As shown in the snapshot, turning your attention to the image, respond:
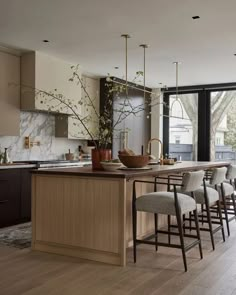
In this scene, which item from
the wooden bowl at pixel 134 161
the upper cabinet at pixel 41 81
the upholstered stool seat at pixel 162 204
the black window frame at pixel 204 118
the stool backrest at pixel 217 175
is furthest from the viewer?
the black window frame at pixel 204 118

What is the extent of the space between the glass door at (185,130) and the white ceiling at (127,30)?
187 cm

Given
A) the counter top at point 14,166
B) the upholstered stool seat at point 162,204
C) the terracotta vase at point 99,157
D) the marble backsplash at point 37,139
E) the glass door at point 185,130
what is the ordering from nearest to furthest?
the upholstered stool seat at point 162,204 < the terracotta vase at point 99,157 < the counter top at point 14,166 < the marble backsplash at point 37,139 < the glass door at point 185,130

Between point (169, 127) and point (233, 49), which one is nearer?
point (233, 49)

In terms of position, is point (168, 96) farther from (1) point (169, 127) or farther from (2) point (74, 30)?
(2) point (74, 30)

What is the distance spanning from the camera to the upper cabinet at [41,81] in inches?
212

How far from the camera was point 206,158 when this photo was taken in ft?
26.3

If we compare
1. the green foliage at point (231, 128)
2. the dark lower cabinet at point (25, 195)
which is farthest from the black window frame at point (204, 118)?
the dark lower cabinet at point (25, 195)

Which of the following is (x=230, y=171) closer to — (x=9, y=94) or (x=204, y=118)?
(x=204, y=118)

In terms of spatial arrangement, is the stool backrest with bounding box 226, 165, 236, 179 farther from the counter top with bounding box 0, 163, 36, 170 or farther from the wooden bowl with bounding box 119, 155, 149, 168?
the counter top with bounding box 0, 163, 36, 170

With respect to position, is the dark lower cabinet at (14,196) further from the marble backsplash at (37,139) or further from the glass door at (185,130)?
the glass door at (185,130)

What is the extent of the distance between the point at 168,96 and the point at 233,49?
11.6 ft

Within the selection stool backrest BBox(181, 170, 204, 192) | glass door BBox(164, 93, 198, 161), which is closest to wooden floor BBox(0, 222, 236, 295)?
stool backrest BBox(181, 170, 204, 192)

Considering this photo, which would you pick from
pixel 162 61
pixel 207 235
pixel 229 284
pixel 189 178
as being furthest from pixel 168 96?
pixel 229 284

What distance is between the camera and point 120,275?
10.1ft
